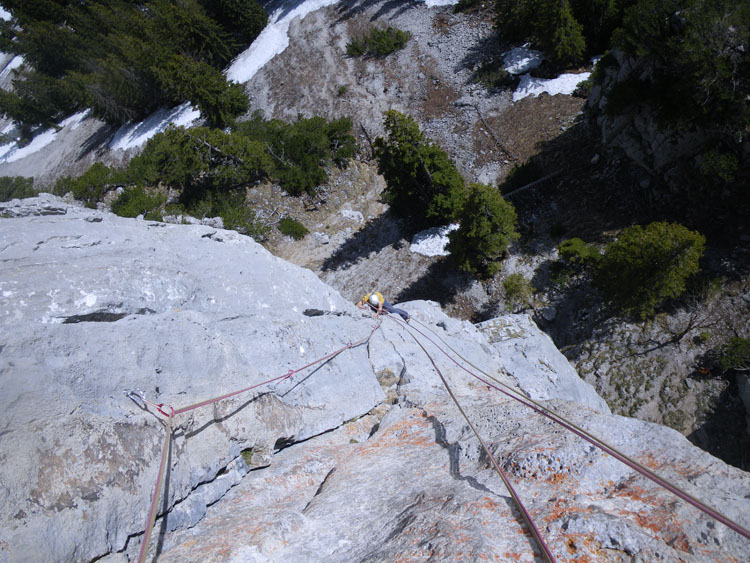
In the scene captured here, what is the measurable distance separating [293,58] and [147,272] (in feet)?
119

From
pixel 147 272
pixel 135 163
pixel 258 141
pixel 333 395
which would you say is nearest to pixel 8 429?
pixel 147 272

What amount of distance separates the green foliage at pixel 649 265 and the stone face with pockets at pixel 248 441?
974 centimetres

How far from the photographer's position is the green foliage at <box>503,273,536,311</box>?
61.7ft

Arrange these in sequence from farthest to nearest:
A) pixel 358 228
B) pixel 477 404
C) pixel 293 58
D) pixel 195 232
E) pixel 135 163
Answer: pixel 293 58
pixel 135 163
pixel 358 228
pixel 195 232
pixel 477 404

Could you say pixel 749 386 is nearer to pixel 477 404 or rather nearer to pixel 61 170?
pixel 477 404

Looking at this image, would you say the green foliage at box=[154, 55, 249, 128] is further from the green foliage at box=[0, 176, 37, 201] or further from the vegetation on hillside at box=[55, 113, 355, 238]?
the green foliage at box=[0, 176, 37, 201]

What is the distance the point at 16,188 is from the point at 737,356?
54867mm

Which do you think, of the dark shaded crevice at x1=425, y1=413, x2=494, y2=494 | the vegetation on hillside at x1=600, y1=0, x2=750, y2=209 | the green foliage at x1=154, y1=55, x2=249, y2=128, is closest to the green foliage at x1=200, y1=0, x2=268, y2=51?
the green foliage at x1=154, y1=55, x2=249, y2=128

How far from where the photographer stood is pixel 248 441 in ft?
20.2

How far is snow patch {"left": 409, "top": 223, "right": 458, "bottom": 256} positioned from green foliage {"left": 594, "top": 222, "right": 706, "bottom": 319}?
9037 mm

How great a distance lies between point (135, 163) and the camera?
3162 cm

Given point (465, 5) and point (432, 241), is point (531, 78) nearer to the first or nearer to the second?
point (465, 5)

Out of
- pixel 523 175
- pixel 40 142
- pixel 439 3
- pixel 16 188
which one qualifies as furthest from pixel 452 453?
pixel 40 142

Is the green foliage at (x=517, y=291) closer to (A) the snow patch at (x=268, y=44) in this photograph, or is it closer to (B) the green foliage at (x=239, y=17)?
(A) the snow patch at (x=268, y=44)
